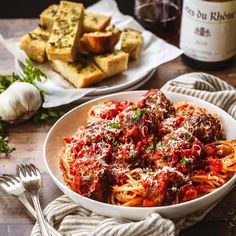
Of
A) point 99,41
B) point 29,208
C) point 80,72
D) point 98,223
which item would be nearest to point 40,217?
point 29,208

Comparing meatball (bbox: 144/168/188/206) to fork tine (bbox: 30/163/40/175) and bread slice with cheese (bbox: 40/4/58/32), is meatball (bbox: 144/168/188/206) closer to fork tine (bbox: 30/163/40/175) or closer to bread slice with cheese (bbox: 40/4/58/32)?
fork tine (bbox: 30/163/40/175)

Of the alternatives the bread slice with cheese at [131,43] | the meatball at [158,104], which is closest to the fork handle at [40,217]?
the meatball at [158,104]

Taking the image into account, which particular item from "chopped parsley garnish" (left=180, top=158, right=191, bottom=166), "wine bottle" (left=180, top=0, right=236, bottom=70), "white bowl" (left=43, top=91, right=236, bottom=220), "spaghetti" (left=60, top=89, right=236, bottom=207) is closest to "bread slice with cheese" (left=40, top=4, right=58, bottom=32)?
"wine bottle" (left=180, top=0, right=236, bottom=70)

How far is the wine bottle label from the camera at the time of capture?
338cm

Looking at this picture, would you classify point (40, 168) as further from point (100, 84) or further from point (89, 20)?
point (89, 20)

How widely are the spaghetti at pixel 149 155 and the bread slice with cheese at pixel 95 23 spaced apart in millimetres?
1085

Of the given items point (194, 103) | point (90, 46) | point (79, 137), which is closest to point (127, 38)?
point (90, 46)

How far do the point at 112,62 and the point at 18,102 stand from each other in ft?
2.35

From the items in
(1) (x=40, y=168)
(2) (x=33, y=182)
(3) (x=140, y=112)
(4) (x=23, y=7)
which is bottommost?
(4) (x=23, y=7)

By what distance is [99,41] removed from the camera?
3521mm

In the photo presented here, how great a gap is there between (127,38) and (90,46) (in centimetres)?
30

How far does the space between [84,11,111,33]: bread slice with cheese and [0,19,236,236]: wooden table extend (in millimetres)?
505

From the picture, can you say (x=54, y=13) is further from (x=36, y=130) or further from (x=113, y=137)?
(x=113, y=137)

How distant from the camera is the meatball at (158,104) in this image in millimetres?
2707
